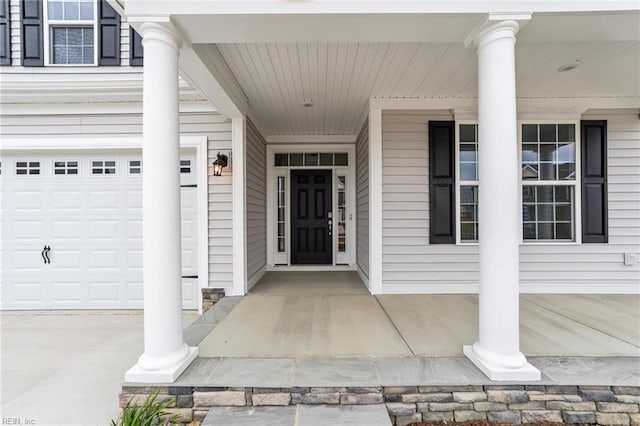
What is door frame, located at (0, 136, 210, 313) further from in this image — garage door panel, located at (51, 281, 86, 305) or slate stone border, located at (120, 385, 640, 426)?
slate stone border, located at (120, 385, 640, 426)

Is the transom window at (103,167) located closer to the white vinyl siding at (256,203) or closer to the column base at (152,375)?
the white vinyl siding at (256,203)

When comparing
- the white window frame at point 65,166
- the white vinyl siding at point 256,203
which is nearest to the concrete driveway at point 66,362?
the white vinyl siding at point 256,203

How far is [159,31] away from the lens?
2131 millimetres

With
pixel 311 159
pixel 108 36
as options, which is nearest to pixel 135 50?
pixel 108 36

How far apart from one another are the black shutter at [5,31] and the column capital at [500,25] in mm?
5380

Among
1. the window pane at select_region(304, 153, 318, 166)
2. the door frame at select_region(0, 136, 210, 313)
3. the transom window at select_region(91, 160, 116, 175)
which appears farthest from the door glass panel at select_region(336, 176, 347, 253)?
the transom window at select_region(91, 160, 116, 175)

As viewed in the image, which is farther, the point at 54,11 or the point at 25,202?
the point at 25,202

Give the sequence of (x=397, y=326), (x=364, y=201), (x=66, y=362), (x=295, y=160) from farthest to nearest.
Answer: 1. (x=295, y=160)
2. (x=364, y=201)
3. (x=397, y=326)
4. (x=66, y=362)

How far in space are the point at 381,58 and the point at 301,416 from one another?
312 centimetres

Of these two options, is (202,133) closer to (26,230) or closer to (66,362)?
(26,230)

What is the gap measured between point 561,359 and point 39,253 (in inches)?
230

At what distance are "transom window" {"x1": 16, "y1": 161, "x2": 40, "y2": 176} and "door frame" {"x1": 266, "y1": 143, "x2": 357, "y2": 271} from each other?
3.36 m

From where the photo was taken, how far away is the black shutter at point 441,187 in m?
4.25

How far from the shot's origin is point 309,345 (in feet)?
8.54
